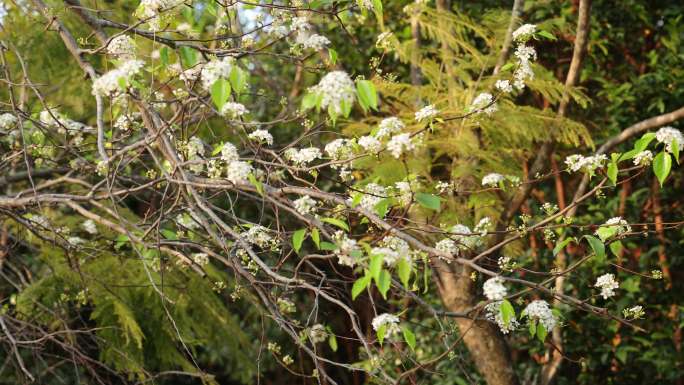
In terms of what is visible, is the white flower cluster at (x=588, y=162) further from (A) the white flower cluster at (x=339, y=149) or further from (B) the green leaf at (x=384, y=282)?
(B) the green leaf at (x=384, y=282)

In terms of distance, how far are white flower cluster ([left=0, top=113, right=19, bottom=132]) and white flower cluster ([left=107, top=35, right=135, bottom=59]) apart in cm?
93

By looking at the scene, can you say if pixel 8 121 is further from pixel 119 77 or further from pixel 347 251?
pixel 347 251

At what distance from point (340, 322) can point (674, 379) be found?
277 cm

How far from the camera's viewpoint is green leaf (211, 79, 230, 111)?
1811 mm

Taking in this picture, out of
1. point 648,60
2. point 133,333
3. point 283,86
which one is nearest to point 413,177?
point 133,333

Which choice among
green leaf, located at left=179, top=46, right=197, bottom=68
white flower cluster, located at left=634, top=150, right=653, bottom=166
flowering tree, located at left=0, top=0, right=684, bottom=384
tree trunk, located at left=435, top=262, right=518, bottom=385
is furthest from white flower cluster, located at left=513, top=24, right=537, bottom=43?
tree trunk, located at left=435, top=262, right=518, bottom=385

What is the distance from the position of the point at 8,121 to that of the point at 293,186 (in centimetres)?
147

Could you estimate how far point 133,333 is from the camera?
368 cm

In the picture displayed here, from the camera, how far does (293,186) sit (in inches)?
86.7

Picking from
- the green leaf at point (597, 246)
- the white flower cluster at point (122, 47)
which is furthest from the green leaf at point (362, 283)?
the white flower cluster at point (122, 47)

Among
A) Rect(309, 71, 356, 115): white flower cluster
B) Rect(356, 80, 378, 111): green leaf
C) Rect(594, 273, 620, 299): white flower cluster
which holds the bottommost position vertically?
Rect(594, 273, 620, 299): white flower cluster

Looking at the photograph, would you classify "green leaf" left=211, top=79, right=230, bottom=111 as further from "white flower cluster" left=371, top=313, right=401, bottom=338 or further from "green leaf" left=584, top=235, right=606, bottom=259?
"green leaf" left=584, top=235, right=606, bottom=259

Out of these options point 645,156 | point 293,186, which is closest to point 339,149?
point 293,186

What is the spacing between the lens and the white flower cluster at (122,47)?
232 centimetres
